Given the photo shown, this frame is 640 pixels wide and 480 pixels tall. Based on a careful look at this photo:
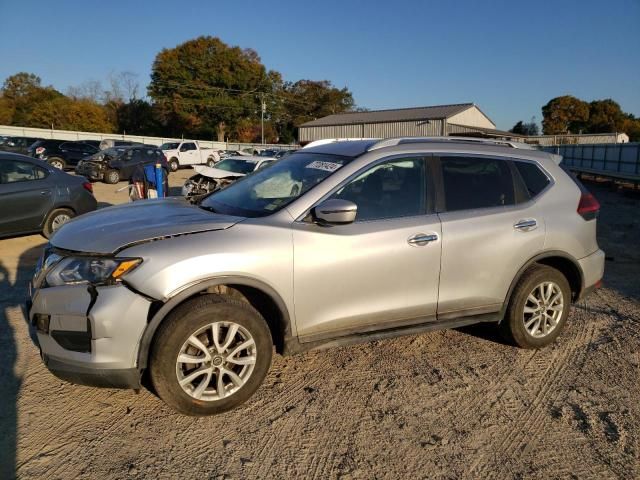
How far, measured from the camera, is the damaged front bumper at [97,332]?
2824 mm

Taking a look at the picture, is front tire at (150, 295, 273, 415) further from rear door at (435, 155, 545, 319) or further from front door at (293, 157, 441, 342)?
rear door at (435, 155, 545, 319)

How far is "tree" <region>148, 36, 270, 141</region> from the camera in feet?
190

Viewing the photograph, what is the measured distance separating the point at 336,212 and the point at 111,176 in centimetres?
1977

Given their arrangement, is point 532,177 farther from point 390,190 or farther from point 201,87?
point 201,87

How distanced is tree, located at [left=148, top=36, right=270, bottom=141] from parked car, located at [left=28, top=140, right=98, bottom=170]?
34.4 metres

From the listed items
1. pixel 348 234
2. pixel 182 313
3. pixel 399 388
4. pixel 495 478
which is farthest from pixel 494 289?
pixel 182 313

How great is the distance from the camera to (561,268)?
4.45 m

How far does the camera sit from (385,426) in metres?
3.11

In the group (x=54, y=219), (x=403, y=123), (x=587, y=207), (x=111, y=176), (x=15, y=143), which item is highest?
(x=403, y=123)

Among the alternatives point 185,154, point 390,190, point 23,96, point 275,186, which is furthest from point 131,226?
point 23,96

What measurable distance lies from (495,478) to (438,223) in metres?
1.77

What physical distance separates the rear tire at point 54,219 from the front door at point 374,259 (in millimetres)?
6471

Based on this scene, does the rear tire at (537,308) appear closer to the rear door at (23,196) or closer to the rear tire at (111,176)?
the rear door at (23,196)

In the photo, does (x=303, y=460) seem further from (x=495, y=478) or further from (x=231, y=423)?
(x=495, y=478)
